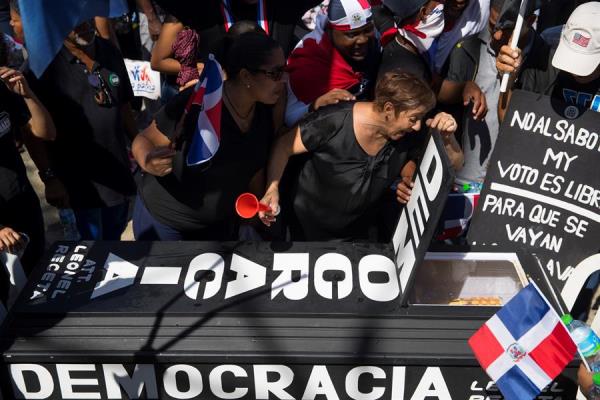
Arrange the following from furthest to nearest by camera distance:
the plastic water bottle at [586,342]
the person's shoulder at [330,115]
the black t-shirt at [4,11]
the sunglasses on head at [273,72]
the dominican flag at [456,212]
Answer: the black t-shirt at [4,11] → the dominican flag at [456,212] → the person's shoulder at [330,115] → the sunglasses on head at [273,72] → the plastic water bottle at [586,342]

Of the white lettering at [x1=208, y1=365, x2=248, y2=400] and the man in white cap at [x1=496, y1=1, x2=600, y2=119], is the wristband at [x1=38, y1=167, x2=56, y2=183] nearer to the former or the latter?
the white lettering at [x1=208, y1=365, x2=248, y2=400]

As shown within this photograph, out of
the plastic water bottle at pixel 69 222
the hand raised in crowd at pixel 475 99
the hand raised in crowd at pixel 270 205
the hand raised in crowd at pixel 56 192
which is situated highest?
the hand raised in crowd at pixel 475 99

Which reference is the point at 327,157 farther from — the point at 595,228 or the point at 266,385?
the point at 595,228

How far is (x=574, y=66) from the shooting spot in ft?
9.83

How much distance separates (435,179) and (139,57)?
4542 millimetres

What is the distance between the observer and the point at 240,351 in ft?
7.20

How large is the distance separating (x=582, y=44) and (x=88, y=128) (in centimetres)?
248

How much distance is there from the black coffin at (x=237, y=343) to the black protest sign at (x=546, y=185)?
96cm

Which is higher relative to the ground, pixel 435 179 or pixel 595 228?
pixel 435 179

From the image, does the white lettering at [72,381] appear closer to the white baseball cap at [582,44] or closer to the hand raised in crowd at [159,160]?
the hand raised in crowd at [159,160]

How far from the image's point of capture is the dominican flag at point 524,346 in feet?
6.66

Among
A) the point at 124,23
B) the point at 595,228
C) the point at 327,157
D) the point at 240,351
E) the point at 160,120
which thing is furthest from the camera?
the point at 124,23

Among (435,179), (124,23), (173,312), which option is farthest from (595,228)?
(124,23)

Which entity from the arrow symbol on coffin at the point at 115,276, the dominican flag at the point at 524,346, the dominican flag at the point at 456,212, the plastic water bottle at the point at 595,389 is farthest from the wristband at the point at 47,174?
the plastic water bottle at the point at 595,389
